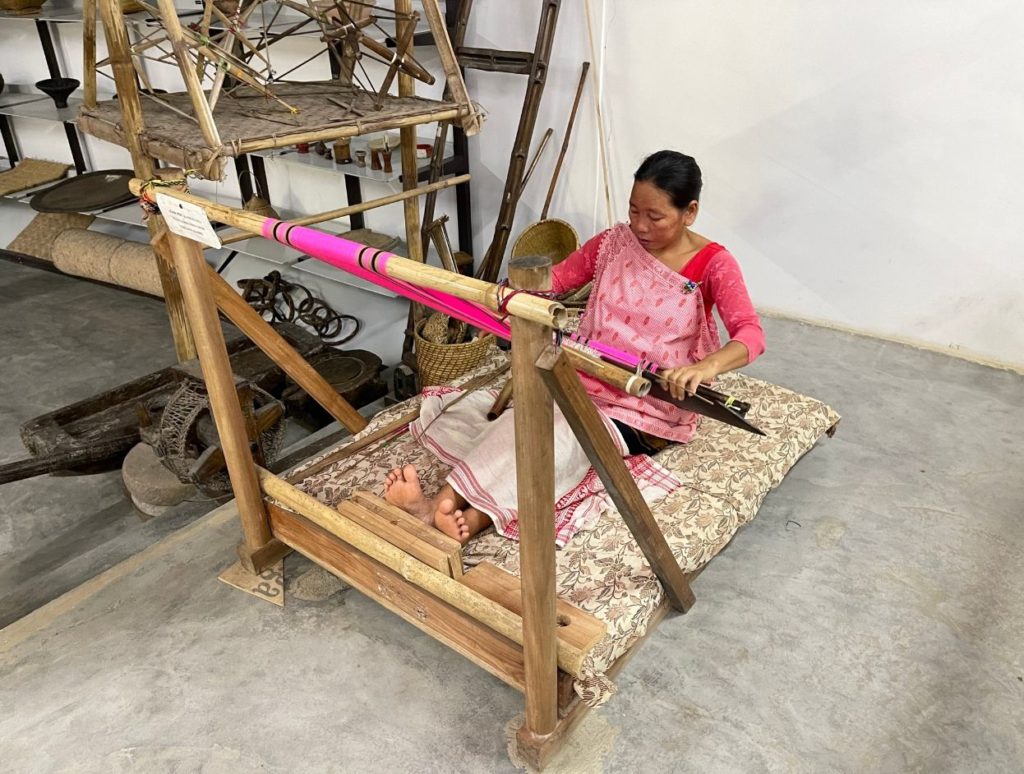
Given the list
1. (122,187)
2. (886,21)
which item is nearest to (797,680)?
(886,21)

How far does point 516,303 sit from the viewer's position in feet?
4.01

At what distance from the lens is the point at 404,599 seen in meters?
1.88

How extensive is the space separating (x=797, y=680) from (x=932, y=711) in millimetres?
294

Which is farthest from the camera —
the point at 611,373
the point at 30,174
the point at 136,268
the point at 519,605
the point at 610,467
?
the point at 30,174

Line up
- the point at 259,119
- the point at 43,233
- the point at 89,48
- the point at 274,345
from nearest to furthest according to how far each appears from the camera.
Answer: the point at 274,345
the point at 259,119
the point at 89,48
the point at 43,233

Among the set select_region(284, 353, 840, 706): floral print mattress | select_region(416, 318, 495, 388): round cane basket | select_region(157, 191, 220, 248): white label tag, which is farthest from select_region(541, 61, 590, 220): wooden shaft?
select_region(157, 191, 220, 248): white label tag

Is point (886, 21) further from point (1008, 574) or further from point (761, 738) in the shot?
point (761, 738)

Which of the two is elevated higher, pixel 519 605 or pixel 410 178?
pixel 410 178

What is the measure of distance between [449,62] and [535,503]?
1689mm

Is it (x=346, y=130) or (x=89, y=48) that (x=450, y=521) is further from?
(x=89, y=48)

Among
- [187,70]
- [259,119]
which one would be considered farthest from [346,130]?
[187,70]

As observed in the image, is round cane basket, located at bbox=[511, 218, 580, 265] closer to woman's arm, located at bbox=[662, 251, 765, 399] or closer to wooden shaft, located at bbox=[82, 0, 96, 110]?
woman's arm, located at bbox=[662, 251, 765, 399]

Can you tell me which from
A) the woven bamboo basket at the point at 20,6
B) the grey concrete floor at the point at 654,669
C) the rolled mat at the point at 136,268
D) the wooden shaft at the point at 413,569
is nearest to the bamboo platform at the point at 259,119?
the wooden shaft at the point at 413,569

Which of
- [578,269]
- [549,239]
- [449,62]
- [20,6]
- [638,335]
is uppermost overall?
[20,6]
